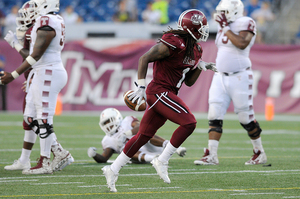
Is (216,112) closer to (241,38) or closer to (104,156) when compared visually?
(241,38)

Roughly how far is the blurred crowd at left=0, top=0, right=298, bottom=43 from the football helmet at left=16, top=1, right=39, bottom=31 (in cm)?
993

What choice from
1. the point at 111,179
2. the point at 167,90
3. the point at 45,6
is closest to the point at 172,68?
the point at 167,90

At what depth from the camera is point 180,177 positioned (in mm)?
5105

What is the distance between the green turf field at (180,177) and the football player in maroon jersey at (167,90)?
276 mm

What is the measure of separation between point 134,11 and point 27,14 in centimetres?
1082

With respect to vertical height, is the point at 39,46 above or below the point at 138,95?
above

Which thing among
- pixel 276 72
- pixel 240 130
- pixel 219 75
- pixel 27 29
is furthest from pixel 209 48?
pixel 27 29

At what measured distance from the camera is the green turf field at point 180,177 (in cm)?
423

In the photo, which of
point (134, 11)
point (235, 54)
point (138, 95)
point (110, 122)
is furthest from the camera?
point (134, 11)

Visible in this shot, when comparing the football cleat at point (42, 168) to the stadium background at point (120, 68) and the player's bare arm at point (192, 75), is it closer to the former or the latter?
the player's bare arm at point (192, 75)

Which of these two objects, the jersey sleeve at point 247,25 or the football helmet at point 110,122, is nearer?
the jersey sleeve at point 247,25

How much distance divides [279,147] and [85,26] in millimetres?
8900

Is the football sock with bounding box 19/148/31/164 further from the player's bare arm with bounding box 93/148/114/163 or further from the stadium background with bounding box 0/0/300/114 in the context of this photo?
the stadium background with bounding box 0/0/300/114

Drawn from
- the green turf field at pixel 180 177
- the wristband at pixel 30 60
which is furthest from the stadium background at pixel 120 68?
the wristband at pixel 30 60
